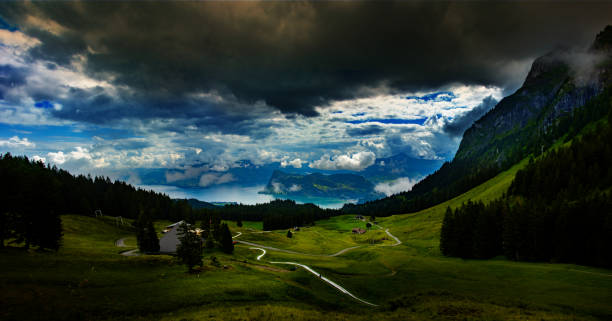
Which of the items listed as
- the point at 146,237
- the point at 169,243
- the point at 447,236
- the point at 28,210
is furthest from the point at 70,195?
the point at 447,236

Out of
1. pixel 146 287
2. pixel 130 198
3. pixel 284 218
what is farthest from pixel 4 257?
pixel 284 218

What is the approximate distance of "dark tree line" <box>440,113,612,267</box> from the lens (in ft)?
199

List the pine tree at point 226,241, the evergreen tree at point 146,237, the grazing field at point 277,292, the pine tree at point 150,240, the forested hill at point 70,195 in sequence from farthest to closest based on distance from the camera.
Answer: the pine tree at point 226,241, the pine tree at point 150,240, the evergreen tree at point 146,237, the forested hill at point 70,195, the grazing field at point 277,292

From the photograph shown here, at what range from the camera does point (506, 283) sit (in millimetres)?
45688

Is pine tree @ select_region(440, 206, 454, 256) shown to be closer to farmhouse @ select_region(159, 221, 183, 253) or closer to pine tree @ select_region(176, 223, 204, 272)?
→ pine tree @ select_region(176, 223, 204, 272)

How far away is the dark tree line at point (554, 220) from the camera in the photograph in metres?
60.7

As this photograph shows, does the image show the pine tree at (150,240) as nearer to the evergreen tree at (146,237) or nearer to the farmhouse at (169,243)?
the evergreen tree at (146,237)

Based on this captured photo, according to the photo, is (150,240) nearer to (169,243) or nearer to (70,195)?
(169,243)

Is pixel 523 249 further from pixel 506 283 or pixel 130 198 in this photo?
pixel 130 198

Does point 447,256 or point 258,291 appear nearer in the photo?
point 258,291

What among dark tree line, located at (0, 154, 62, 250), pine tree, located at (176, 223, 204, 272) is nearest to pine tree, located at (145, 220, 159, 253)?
dark tree line, located at (0, 154, 62, 250)

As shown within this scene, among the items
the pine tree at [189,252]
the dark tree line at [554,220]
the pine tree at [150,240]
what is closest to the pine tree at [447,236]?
the dark tree line at [554,220]

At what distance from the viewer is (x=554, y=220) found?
67312 millimetres

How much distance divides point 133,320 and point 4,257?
95.4 ft
